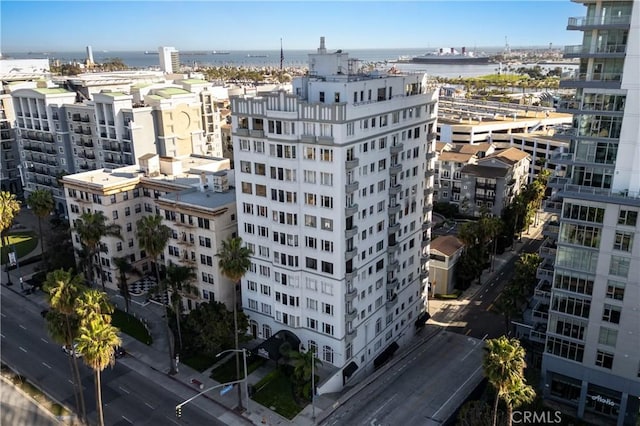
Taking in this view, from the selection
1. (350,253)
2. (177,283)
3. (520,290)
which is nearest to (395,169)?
(350,253)

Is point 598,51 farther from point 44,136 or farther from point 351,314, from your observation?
point 44,136

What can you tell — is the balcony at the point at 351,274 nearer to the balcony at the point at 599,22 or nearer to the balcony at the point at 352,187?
the balcony at the point at 352,187

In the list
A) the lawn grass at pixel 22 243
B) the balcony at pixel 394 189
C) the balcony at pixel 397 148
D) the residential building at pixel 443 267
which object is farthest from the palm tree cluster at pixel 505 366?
the lawn grass at pixel 22 243

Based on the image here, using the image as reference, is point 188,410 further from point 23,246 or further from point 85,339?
point 23,246

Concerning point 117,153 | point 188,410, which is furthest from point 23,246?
point 188,410

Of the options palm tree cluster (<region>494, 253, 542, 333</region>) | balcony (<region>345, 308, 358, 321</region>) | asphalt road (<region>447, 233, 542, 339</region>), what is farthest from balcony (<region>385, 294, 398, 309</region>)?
palm tree cluster (<region>494, 253, 542, 333</region>)

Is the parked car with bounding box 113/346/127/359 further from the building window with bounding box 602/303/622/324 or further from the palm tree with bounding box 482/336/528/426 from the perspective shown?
the building window with bounding box 602/303/622/324

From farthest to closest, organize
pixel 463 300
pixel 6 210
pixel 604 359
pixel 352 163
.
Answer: pixel 463 300
pixel 6 210
pixel 352 163
pixel 604 359
